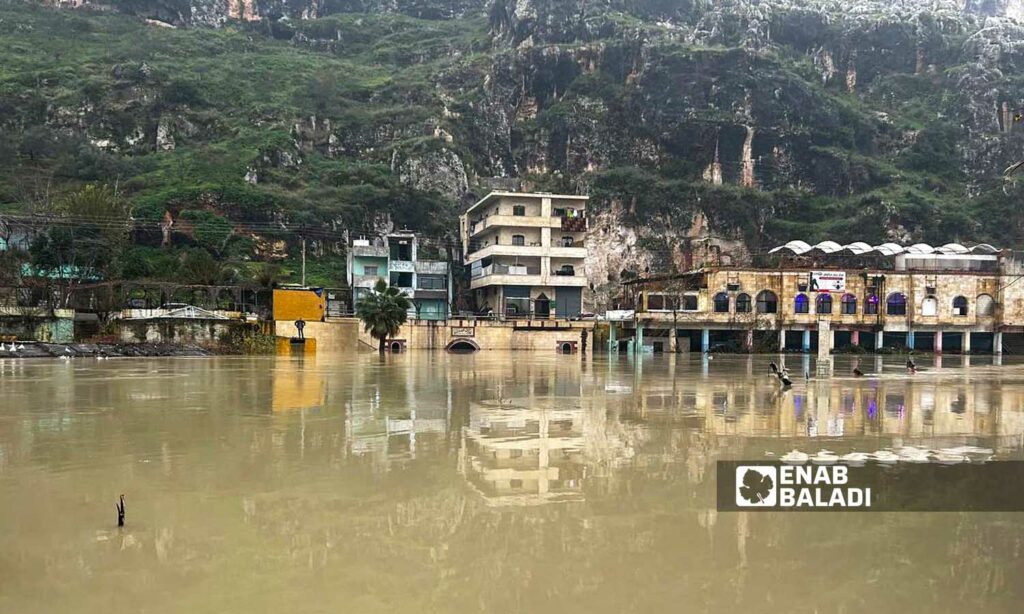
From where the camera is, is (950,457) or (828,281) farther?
(828,281)

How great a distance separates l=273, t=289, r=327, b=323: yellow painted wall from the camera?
52469 millimetres

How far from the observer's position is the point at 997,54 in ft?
349

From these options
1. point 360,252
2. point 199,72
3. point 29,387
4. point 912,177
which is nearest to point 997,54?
point 912,177

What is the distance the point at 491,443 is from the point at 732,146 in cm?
9095

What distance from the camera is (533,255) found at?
6331 centimetres

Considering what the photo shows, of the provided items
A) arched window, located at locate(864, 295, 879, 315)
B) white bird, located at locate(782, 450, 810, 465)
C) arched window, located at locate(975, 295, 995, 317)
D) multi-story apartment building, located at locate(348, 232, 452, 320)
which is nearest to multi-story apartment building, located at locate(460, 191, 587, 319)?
multi-story apartment building, located at locate(348, 232, 452, 320)

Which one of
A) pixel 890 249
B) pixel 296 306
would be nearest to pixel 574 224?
pixel 296 306

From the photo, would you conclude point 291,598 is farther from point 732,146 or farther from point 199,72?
point 199,72

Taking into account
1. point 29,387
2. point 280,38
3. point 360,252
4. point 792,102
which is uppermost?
point 280,38

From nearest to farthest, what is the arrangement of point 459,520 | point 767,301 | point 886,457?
point 459,520
point 886,457
point 767,301

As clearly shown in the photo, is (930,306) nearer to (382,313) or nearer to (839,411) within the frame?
(382,313)

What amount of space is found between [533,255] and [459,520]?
184 feet

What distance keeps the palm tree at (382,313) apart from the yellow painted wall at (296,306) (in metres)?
3.78

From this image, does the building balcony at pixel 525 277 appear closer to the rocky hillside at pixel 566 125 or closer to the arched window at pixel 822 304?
the rocky hillside at pixel 566 125
